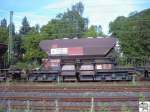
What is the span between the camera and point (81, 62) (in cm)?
3256

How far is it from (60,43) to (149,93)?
1876 centimetres

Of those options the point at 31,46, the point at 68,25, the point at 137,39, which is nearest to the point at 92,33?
the point at 68,25

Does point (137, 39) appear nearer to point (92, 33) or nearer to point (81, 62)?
point (92, 33)

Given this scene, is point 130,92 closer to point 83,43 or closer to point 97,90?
point 97,90

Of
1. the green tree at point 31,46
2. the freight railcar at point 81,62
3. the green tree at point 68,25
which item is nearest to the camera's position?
the freight railcar at point 81,62

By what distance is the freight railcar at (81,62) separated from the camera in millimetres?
30969

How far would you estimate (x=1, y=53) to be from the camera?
35062 mm

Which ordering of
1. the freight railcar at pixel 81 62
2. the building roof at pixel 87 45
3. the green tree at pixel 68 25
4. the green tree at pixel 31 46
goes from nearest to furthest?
1. the freight railcar at pixel 81 62
2. the building roof at pixel 87 45
3. the green tree at pixel 31 46
4. the green tree at pixel 68 25

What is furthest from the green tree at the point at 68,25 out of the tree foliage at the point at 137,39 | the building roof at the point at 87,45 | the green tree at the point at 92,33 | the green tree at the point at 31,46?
the building roof at the point at 87,45

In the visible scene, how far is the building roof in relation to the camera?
113 ft

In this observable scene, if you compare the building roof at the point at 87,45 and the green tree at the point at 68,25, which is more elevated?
the green tree at the point at 68,25

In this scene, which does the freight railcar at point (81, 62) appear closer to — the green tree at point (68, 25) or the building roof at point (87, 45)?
the building roof at point (87, 45)

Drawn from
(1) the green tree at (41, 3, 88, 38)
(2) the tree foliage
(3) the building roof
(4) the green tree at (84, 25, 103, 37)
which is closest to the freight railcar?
(3) the building roof

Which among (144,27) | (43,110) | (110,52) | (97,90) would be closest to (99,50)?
(110,52)
